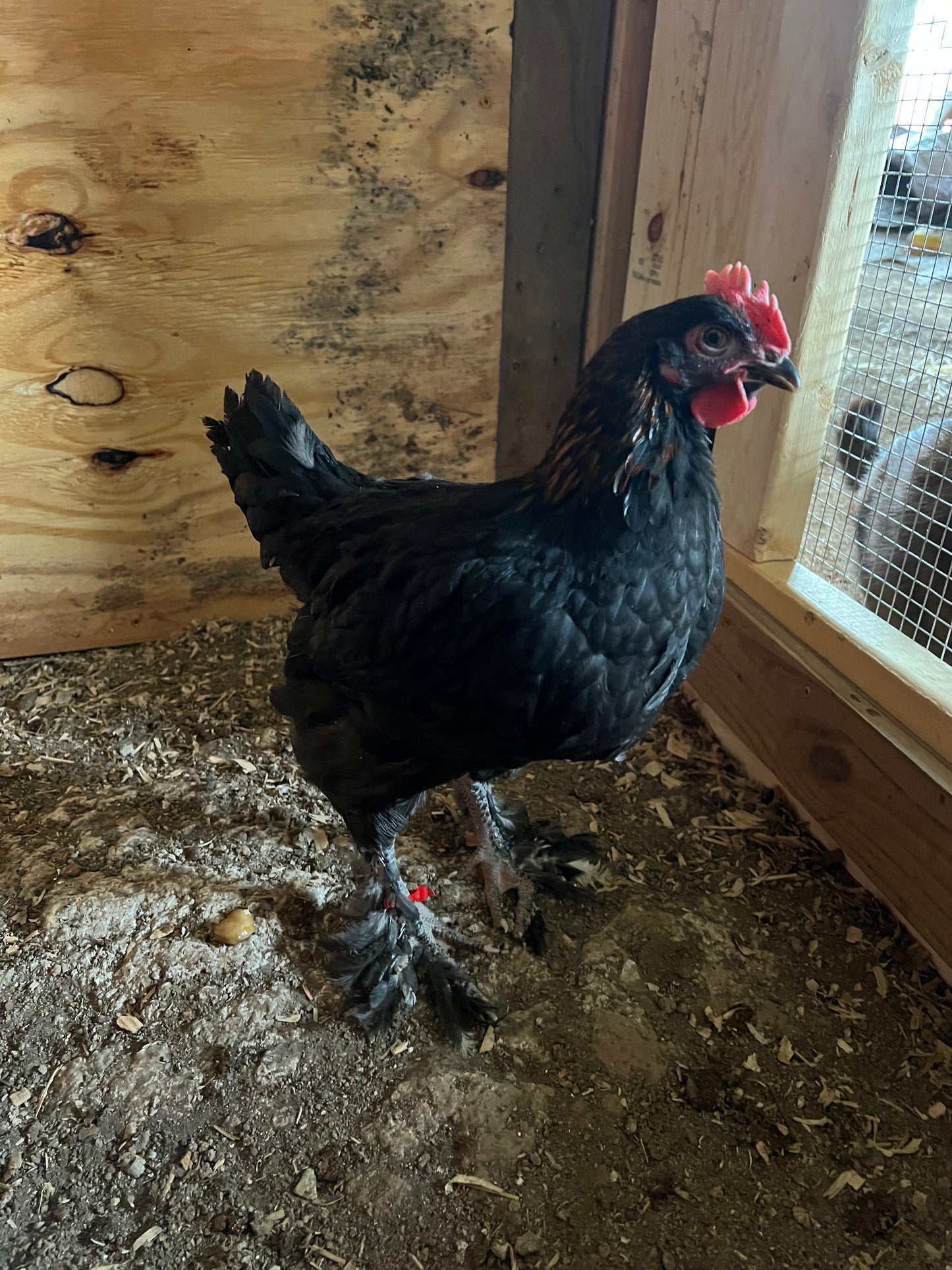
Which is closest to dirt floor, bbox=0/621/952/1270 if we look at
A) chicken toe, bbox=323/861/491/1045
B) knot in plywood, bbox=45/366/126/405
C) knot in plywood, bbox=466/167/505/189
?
chicken toe, bbox=323/861/491/1045

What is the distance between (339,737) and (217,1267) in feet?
2.77

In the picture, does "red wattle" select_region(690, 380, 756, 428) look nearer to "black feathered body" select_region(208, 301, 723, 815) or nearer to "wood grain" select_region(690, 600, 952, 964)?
"black feathered body" select_region(208, 301, 723, 815)

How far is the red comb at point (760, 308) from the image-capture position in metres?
1.28

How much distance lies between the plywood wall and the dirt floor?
0.77 m

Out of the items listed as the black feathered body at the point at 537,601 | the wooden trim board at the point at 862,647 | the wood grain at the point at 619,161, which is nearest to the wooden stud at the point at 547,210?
the wood grain at the point at 619,161

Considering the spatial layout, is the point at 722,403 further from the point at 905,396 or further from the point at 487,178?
the point at 487,178

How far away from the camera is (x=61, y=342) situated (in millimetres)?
2219

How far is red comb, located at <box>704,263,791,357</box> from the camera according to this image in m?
1.28

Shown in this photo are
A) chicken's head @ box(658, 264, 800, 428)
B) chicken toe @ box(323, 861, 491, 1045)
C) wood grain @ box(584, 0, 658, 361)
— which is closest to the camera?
chicken's head @ box(658, 264, 800, 428)

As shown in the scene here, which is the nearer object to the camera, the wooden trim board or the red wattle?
the red wattle

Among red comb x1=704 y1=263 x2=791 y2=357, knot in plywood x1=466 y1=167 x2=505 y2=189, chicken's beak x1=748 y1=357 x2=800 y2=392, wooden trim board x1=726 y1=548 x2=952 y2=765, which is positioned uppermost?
knot in plywood x1=466 y1=167 x2=505 y2=189

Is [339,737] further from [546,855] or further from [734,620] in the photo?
[734,620]

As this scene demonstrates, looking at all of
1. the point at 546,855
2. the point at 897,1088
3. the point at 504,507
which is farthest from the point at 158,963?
the point at 897,1088

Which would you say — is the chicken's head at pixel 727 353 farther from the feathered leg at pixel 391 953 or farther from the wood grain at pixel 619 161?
the wood grain at pixel 619 161
